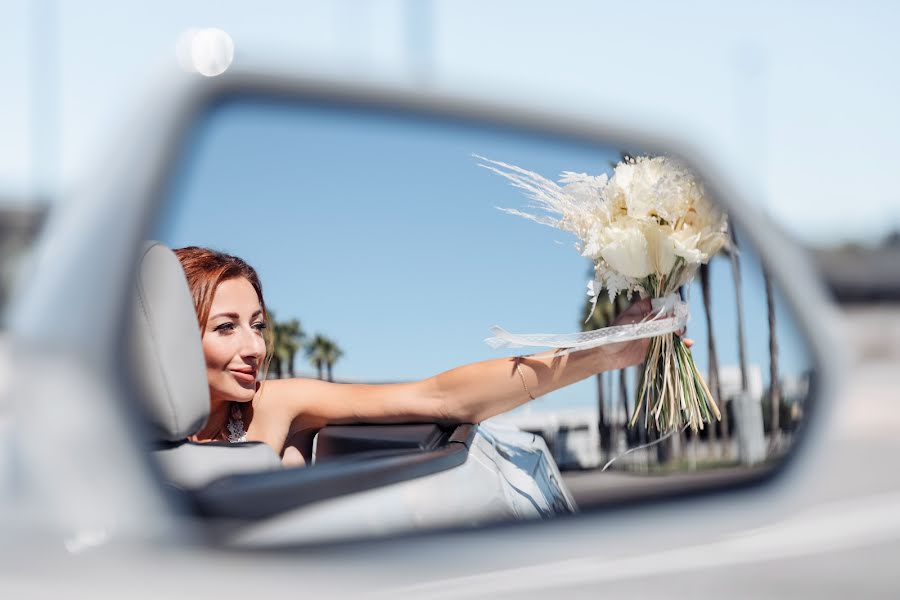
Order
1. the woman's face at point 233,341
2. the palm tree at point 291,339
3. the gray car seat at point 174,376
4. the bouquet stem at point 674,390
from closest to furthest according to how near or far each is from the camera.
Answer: the gray car seat at point 174,376 → the woman's face at point 233,341 → the palm tree at point 291,339 → the bouquet stem at point 674,390

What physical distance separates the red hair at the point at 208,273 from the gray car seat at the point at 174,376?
27 cm

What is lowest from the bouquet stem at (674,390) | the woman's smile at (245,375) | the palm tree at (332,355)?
the bouquet stem at (674,390)

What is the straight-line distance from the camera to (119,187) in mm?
1713

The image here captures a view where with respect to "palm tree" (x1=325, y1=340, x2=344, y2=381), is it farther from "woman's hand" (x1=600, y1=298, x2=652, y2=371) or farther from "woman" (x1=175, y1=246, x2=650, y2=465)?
"woman's hand" (x1=600, y1=298, x2=652, y2=371)

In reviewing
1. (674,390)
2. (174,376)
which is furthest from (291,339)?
(674,390)

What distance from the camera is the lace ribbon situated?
280cm

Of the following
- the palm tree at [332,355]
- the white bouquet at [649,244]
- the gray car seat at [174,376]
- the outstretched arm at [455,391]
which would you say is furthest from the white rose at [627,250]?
the gray car seat at [174,376]

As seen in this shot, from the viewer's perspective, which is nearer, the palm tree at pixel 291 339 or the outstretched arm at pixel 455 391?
the palm tree at pixel 291 339

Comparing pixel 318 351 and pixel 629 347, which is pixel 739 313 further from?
pixel 318 351

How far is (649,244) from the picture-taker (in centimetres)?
278

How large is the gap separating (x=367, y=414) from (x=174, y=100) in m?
1.37

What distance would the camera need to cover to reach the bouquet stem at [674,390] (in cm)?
283

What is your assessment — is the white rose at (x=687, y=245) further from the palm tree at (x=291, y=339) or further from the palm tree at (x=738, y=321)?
the palm tree at (x=291, y=339)

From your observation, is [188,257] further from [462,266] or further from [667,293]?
[667,293]
